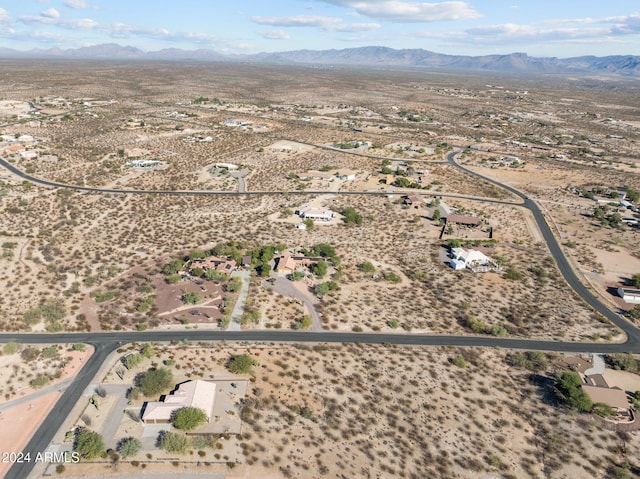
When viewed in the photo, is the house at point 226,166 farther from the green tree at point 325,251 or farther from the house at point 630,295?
the house at point 630,295

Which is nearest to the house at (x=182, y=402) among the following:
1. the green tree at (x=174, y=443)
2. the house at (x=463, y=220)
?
the green tree at (x=174, y=443)

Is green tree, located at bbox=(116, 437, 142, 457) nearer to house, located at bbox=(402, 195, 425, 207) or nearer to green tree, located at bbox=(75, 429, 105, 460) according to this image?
green tree, located at bbox=(75, 429, 105, 460)

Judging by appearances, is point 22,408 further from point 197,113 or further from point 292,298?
point 197,113

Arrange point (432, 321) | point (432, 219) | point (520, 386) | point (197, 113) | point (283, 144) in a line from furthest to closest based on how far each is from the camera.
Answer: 1. point (197, 113)
2. point (283, 144)
3. point (432, 219)
4. point (432, 321)
5. point (520, 386)

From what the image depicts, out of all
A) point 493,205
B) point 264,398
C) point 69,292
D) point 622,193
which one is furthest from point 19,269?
point 622,193

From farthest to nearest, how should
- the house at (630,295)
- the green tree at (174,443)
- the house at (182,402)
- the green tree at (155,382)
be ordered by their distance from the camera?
the house at (630,295)
the green tree at (155,382)
the house at (182,402)
the green tree at (174,443)

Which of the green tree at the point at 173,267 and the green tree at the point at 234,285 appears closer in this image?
the green tree at the point at 234,285

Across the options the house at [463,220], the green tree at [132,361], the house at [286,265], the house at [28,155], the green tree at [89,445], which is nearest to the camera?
the green tree at [89,445]

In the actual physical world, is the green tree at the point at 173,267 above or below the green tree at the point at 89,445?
above

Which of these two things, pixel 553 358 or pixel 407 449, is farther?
pixel 553 358
